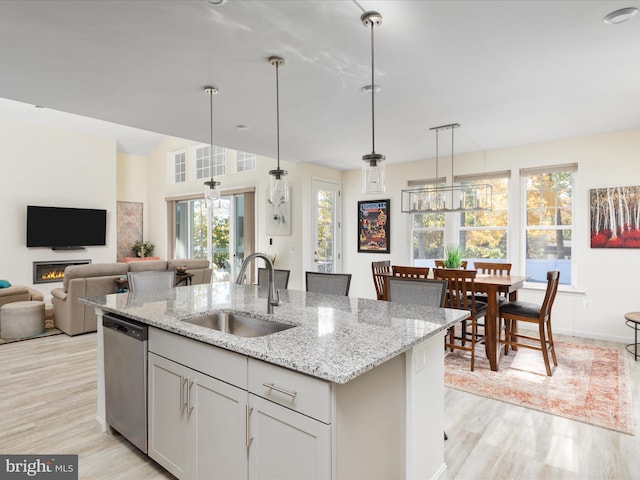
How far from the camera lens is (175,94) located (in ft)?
10.6

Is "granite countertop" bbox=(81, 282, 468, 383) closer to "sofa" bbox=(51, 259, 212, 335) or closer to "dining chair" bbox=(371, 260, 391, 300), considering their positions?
"dining chair" bbox=(371, 260, 391, 300)

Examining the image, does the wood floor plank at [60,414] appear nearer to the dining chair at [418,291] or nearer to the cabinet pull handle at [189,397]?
the cabinet pull handle at [189,397]

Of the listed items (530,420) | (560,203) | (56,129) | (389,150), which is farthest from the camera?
(56,129)

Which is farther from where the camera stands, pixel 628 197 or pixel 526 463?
pixel 628 197

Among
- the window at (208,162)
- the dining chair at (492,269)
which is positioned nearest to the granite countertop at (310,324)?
the dining chair at (492,269)

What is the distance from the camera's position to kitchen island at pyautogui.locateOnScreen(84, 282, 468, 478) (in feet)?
4.41

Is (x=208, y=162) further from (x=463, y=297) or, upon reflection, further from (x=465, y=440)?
(x=465, y=440)

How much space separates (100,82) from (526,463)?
3943 mm

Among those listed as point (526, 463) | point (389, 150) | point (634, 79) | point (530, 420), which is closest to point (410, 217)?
point (389, 150)

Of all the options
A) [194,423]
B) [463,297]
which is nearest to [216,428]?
[194,423]

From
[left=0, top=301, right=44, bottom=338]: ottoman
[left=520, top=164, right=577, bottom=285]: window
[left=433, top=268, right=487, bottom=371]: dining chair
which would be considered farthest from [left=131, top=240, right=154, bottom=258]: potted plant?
[left=520, top=164, right=577, bottom=285]: window

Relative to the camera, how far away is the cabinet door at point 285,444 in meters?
1.32

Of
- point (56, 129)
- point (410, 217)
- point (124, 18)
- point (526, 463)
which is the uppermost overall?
point (56, 129)

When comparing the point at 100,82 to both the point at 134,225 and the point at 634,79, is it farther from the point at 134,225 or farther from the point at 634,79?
the point at 134,225
